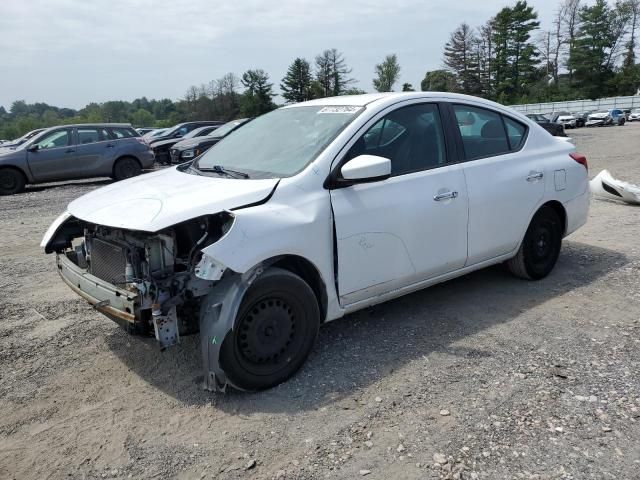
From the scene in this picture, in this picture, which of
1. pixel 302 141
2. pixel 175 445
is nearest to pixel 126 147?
pixel 302 141

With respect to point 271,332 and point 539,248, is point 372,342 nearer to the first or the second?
point 271,332

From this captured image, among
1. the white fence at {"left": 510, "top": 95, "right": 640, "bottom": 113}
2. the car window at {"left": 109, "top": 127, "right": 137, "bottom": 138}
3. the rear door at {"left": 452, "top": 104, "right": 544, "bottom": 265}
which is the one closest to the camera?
the rear door at {"left": 452, "top": 104, "right": 544, "bottom": 265}

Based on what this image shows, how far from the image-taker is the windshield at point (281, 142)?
368 centimetres

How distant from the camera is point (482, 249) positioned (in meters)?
4.47

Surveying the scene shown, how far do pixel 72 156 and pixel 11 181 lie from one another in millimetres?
1528

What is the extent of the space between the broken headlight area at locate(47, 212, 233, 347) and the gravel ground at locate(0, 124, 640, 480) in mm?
513

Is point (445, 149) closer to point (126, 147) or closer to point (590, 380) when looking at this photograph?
point (590, 380)

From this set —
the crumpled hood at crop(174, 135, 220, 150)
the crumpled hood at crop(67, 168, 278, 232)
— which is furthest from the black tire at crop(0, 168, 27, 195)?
the crumpled hood at crop(67, 168, 278, 232)

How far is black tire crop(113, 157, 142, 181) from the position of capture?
14.3 meters

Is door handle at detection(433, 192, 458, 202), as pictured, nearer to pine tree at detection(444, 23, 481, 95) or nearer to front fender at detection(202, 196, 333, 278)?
front fender at detection(202, 196, 333, 278)

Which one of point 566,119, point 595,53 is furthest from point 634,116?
point 595,53

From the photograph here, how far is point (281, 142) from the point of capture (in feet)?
13.1

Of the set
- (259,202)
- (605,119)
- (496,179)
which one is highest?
(259,202)

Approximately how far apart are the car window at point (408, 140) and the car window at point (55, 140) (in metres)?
12.0
